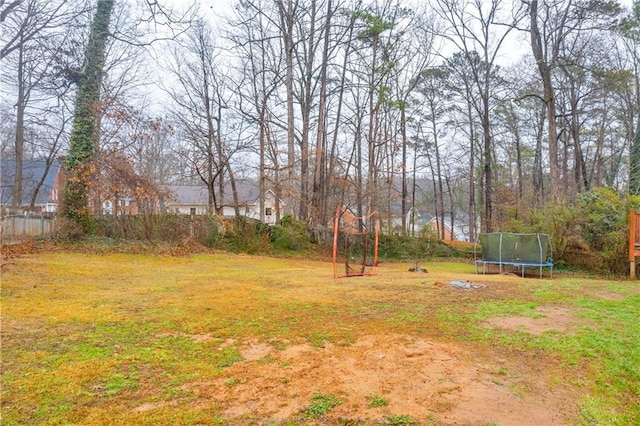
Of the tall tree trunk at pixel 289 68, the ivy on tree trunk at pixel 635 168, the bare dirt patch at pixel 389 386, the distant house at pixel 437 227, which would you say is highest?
the tall tree trunk at pixel 289 68

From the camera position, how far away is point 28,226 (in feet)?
38.7

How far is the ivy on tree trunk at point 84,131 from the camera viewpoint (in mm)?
11391

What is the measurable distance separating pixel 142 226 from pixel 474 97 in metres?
16.4

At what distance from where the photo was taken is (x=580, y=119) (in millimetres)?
21438

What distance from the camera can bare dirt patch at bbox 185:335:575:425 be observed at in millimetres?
2238

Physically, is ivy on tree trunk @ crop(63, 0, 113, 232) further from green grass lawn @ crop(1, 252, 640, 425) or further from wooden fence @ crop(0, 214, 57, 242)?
green grass lawn @ crop(1, 252, 640, 425)

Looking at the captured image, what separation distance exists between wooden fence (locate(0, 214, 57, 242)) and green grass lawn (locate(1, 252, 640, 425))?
5644mm

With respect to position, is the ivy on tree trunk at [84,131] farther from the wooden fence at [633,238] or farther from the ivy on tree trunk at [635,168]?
the ivy on tree trunk at [635,168]

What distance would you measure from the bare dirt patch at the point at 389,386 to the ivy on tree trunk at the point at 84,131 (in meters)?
10.5

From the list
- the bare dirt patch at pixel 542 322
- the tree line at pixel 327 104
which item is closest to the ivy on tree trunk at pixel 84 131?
the tree line at pixel 327 104

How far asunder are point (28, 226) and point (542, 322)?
43.7 ft

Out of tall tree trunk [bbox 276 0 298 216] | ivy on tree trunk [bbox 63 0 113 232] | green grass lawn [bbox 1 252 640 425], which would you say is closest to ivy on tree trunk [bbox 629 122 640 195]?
green grass lawn [bbox 1 252 640 425]

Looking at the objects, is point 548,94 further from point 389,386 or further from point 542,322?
point 389,386

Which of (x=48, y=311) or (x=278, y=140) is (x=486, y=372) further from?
(x=278, y=140)
